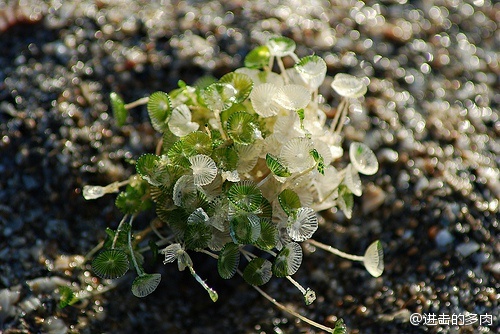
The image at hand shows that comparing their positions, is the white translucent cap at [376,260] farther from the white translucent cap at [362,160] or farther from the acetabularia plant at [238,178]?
the white translucent cap at [362,160]

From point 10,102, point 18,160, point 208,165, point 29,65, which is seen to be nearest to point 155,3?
point 29,65

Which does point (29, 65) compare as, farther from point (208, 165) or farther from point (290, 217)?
point (290, 217)

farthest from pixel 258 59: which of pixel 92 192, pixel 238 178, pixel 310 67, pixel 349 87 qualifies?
pixel 92 192

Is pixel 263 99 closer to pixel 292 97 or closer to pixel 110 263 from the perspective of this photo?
pixel 292 97

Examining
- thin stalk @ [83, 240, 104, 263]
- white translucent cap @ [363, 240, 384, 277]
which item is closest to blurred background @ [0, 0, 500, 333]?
thin stalk @ [83, 240, 104, 263]

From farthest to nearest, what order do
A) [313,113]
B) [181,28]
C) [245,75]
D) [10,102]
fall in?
[181,28] → [10,102] → [313,113] → [245,75]

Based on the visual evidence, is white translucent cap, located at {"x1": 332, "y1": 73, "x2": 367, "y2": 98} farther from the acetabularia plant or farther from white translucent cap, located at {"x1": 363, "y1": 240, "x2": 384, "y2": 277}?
white translucent cap, located at {"x1": 363, "y1": 240, "x2": 384, "y2": 277}
